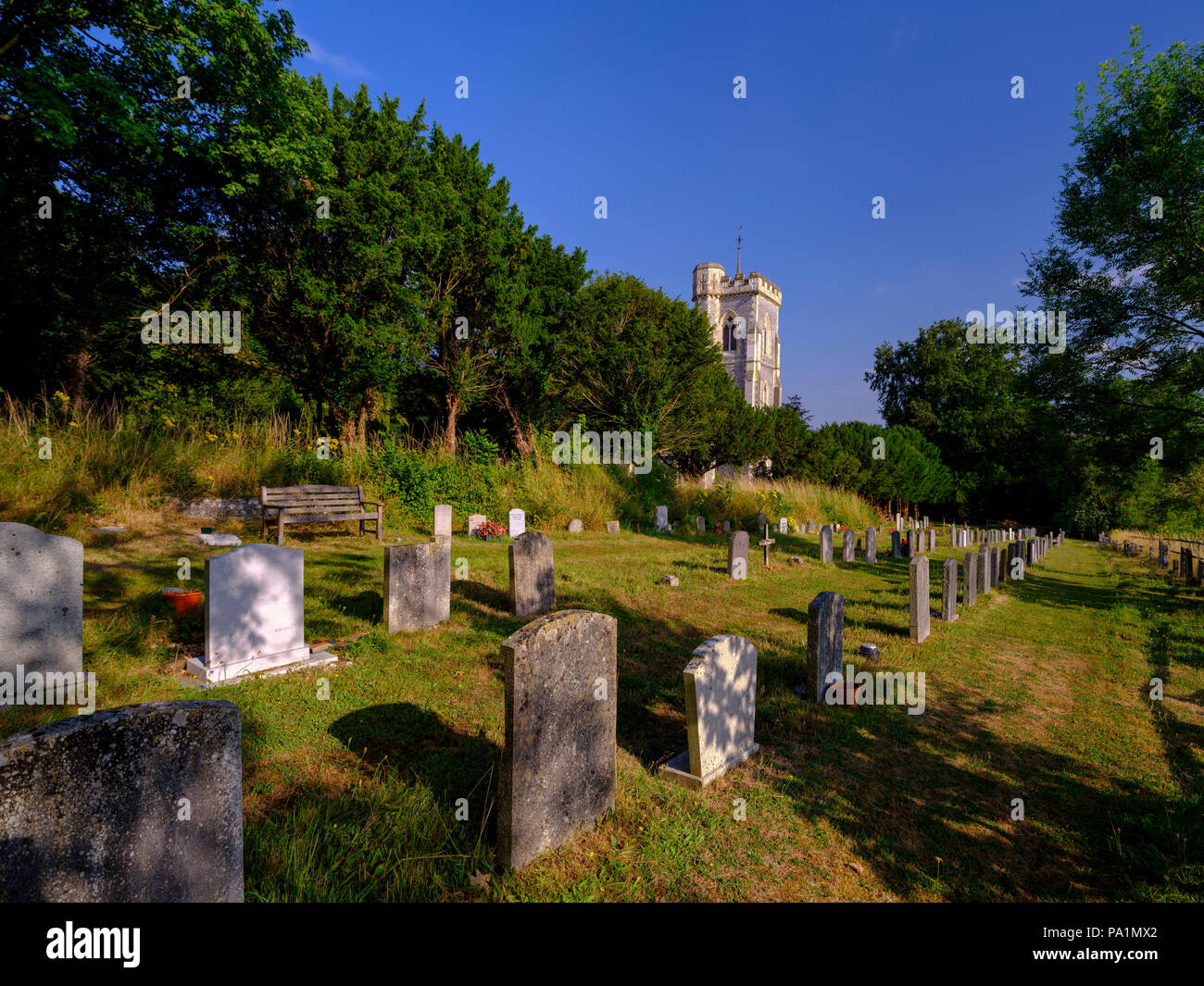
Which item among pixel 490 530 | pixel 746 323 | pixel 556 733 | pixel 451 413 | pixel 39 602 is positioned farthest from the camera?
pixel 746 323

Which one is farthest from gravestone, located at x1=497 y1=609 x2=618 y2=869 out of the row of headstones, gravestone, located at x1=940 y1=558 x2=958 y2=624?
gravestone, located at x1=940 y1=558 x2=958 y2=624

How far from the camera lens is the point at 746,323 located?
50.9 m

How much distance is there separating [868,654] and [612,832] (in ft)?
14.8

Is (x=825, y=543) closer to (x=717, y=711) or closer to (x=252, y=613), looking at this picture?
(x=717, y=711)

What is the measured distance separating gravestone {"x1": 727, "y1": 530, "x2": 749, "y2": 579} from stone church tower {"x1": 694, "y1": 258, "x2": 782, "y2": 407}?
134 ft

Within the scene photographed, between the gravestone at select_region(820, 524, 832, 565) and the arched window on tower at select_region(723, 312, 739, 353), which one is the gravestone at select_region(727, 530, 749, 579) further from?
the arched window on tower at select_region(723, 312, 739, 353)

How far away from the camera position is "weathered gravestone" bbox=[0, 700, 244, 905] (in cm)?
166

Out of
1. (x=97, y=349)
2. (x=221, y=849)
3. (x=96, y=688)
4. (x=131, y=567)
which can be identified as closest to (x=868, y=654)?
(x=221, y=849)

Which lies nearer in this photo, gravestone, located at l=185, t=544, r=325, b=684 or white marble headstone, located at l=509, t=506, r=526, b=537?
gravestone, located at l=185, t=544, r=325, b=684

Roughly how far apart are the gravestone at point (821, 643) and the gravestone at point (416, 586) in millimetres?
4180

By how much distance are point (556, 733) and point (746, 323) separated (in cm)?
5297

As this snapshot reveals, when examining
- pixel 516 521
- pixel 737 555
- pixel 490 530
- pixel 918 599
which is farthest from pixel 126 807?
pixel 490 530

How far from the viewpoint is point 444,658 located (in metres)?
5.41
